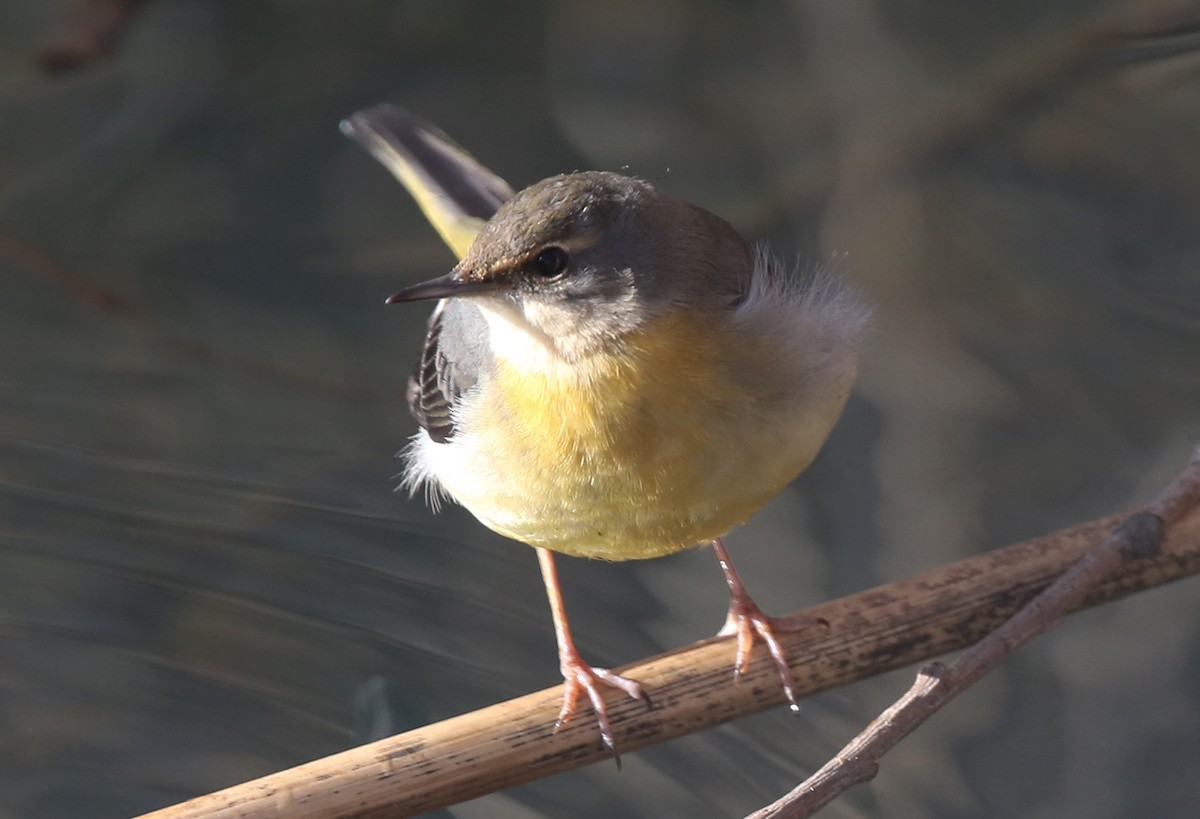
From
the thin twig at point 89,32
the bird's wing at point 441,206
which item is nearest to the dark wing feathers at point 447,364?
the bird's wing at point 441,206

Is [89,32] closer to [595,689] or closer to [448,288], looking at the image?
[448,288]

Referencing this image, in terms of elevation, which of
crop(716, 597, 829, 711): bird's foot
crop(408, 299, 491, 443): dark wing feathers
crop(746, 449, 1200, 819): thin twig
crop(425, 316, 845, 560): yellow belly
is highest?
crop(408, 299, 491, 443): dark wing feathers

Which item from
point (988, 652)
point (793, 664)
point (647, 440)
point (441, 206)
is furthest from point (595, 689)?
point (441, 206)

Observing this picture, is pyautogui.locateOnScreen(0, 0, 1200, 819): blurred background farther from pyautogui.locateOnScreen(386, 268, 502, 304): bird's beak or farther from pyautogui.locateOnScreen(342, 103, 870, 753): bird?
pyautogui.locateOnScreen(386, 268, 502, 304): bird's beak

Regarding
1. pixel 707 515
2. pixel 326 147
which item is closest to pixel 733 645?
pixel 707 515

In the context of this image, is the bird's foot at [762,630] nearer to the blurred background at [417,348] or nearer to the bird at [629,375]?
the bird at [629,375]

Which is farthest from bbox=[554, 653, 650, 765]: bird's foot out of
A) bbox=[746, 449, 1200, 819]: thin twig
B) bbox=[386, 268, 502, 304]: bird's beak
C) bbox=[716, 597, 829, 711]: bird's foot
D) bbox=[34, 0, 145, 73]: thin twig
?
bbox=[34, 0, 145, 73]: thin twig
